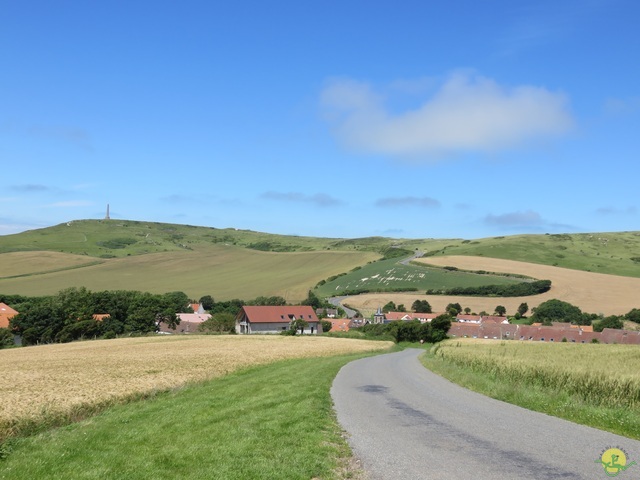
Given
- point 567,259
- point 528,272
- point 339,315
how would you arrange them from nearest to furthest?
point 339,315 < point 528,272 < point 567,259

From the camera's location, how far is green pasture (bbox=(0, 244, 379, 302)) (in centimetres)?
14862

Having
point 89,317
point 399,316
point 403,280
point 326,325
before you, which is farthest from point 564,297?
point 89,317

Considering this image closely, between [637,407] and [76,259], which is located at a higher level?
[76,259]

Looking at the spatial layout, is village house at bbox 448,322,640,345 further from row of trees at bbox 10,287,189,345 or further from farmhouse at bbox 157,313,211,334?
row of trees at bbox 10,287,189,345

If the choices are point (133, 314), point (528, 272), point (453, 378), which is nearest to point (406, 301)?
point (528, 272)

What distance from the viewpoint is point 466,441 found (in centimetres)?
1215

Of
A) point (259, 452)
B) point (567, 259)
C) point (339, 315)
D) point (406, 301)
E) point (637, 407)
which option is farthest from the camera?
point (567, 259)

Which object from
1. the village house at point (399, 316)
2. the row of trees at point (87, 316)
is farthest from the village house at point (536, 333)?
the row of trees at point (87, 316)

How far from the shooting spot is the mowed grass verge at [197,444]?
9.80m

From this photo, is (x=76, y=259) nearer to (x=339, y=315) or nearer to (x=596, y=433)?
(x=339, y=315)

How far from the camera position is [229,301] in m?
141

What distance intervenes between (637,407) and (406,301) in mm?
129763

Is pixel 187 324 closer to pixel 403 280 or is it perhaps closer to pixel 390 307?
pixel 390 307

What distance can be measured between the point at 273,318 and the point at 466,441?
4510 inches
